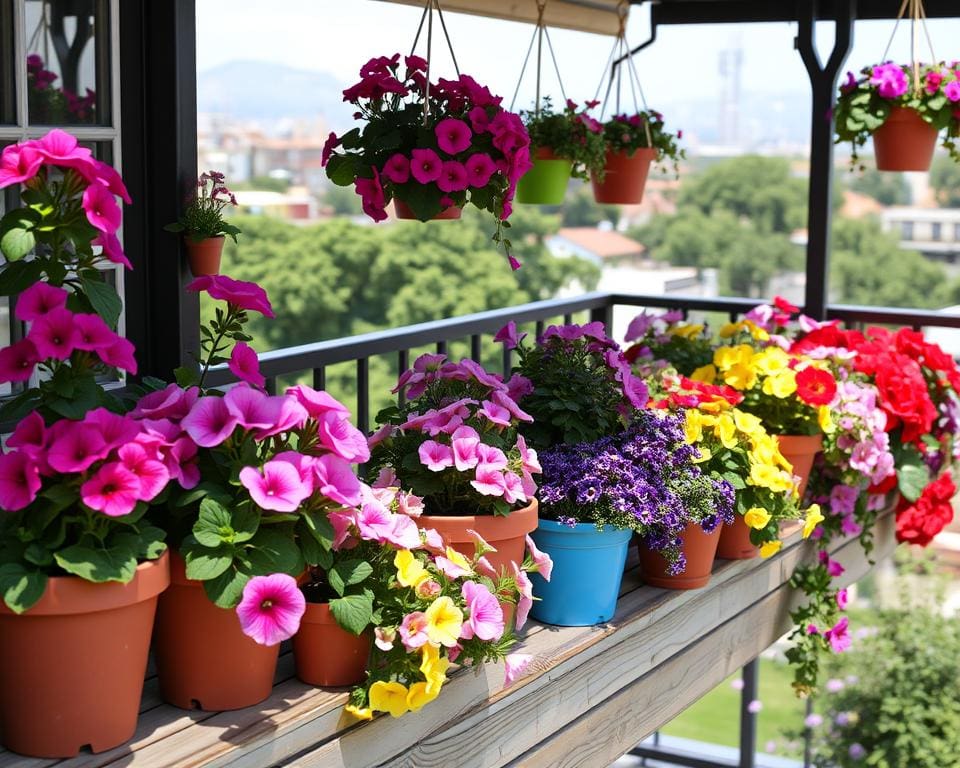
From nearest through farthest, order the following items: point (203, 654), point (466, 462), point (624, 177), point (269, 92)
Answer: point (203, 654), point (466, 462), point (624, 177), point (269, 92)

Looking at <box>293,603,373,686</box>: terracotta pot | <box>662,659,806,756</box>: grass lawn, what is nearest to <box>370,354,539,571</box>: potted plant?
<box>293,603,373,686</box>: terracotta pot

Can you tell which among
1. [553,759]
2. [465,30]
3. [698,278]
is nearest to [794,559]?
[553,759]

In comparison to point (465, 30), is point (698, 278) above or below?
below

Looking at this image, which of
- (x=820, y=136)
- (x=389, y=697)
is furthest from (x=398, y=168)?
(x=820, y=136)

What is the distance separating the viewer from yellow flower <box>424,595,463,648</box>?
186 centimetres

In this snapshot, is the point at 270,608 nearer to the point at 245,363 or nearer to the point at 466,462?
the point at 245,363

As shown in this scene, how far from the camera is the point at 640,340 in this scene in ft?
13.0

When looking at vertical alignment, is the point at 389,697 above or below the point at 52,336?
below

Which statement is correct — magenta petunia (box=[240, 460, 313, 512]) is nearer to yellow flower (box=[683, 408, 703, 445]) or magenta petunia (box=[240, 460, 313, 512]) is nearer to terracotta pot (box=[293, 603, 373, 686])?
terracotta pot (box=[293, 603, 373, 686])

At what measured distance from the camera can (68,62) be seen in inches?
93.9

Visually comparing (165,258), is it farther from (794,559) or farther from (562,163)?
(794,559)

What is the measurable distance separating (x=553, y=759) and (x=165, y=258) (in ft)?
4.01

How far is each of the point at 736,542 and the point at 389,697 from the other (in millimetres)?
1269

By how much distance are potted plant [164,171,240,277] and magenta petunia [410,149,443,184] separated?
370 millimetres
